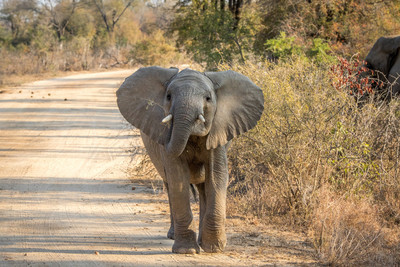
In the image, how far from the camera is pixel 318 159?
7203mm

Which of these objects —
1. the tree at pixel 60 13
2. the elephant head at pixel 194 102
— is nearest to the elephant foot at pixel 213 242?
the elephant head at pixel 194 102

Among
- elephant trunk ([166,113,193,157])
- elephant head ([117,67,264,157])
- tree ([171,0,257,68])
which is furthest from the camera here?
tree ([171,0,257,68])

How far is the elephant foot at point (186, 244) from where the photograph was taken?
5.72 metres

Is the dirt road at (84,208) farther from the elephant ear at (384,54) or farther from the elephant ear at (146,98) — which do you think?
the elephant ear at (384,54)

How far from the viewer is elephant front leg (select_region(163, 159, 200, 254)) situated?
5582 millimetres

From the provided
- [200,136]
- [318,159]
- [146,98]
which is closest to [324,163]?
[318,159]

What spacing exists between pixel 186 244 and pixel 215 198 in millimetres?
573

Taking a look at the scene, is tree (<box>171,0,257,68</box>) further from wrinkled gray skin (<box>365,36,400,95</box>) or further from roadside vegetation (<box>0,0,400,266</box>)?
wrinkled gray skin (<box>365,36,400,95</box>)

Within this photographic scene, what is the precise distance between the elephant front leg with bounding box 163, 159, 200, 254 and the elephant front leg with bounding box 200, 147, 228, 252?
153mm

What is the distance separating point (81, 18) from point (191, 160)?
4355cm

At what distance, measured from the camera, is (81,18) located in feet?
154

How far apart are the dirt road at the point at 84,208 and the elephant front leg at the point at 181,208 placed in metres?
0.12

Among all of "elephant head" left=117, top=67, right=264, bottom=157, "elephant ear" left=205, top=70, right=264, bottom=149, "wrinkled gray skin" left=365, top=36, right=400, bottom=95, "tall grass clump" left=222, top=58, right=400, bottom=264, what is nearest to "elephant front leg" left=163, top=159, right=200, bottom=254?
"elephant head" left=117, top=67, right=264, bottom=157

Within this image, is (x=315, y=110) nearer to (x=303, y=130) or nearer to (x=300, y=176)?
(x=303, y=130)
